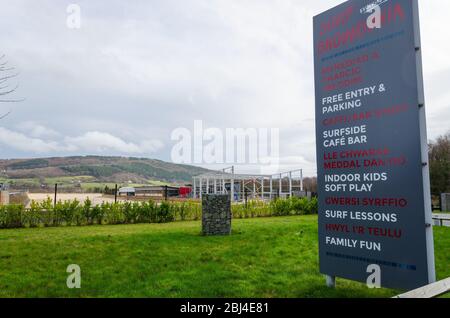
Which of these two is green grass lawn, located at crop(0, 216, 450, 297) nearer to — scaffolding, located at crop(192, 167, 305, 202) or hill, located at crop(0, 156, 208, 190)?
scaffolding, located at crop(192, 167, 305, 202)

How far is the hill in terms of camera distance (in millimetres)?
68938

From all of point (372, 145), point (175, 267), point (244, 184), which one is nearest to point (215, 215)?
point (175, 267)

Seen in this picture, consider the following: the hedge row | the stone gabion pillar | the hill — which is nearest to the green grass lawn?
the stone gabion pillar

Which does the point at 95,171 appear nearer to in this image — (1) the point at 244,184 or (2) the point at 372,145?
(1) the point at 244,184

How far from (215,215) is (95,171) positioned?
253ft

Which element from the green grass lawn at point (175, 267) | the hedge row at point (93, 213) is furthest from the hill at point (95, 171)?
the green grass lawn at point (175, 267)

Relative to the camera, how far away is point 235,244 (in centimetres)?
813

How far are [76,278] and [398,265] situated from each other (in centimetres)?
445

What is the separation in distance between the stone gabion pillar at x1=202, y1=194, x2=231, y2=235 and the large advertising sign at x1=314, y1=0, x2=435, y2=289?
531cm

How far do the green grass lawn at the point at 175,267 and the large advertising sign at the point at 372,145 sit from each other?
830 millimetres

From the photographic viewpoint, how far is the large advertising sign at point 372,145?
370 centimetres

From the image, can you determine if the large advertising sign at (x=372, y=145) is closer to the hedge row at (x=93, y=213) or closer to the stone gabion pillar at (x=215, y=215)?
the stone gabion pillar at (x=215, y=215)

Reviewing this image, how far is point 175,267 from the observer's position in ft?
19.0
